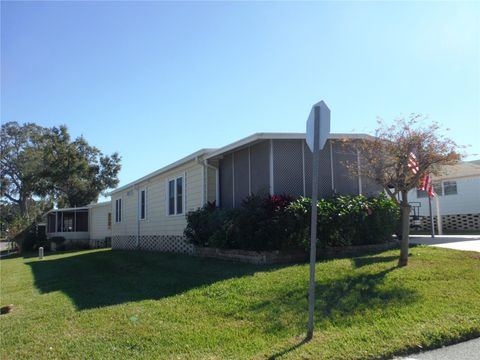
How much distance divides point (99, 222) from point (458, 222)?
2362cm

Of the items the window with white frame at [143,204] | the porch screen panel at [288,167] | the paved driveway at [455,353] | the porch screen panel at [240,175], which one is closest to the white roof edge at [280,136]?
the porch screen panel at [288,167]

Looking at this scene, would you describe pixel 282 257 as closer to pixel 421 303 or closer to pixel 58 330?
pixel 421 303

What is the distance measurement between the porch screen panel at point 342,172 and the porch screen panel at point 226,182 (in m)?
3.37

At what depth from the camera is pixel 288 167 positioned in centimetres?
1229

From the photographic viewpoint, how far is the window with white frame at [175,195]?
16516 mm

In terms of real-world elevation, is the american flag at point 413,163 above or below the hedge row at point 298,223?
above

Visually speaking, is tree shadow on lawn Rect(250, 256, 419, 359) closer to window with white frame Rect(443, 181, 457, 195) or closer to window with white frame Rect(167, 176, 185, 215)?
window with white frame Rect(167, 176, 185, 215)

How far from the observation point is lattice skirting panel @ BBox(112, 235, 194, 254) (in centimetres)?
1569

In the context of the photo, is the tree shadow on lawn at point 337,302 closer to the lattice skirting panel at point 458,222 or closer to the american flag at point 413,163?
the american flag at point 413,163

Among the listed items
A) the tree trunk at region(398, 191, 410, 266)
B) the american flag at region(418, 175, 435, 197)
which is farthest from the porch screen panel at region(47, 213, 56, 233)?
the tree trunk at region(398, 191, 410, 266)

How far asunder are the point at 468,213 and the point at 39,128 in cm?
5022

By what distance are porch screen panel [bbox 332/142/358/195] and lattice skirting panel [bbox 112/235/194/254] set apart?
5265 mm

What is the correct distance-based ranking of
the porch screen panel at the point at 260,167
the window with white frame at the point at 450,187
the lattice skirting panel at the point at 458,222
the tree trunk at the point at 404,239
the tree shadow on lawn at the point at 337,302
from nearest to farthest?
the tree shadow on lawn at the point at 337,302 → the tree trunk at the point at 404,239 → the porch screen panel at the point at 260,167 → the lattice skirting panel at the point at 458,222 → the window with white frame at the point at 450,187

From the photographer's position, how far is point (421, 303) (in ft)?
21.3
